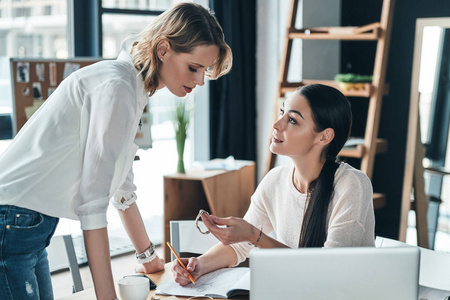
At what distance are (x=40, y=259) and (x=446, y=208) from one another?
279cm

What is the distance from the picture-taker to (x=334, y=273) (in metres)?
1.16

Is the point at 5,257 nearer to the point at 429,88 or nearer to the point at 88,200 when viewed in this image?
the point at 88,200

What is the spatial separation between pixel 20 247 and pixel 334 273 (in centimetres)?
74

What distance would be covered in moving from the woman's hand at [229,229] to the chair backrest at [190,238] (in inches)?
16.6

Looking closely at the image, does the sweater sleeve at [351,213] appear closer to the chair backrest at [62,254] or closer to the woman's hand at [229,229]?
the woman's hand at [229,229]

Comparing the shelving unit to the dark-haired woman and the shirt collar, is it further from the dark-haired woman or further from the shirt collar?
the shirt collar

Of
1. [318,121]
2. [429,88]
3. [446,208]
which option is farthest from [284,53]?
[318,121]

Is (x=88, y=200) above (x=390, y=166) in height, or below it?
above

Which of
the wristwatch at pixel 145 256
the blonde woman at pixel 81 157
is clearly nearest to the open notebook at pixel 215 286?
the wristwatch at pixel 145 256

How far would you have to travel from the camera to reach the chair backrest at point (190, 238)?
2105 mm

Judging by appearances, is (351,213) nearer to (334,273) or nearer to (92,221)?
(334,273)

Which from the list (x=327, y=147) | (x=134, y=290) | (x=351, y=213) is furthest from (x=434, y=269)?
(x=134, y=290)

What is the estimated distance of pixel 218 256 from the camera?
5.90ft

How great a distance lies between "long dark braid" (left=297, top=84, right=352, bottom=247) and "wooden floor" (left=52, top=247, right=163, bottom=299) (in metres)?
1.84
